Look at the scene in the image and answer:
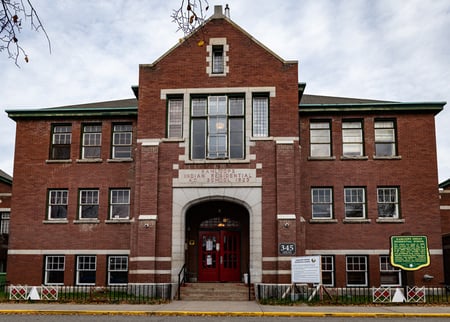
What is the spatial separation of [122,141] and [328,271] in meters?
12.5

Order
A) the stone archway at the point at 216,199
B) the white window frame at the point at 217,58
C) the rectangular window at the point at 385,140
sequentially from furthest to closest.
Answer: the rectangular window at the point at 385,140 → the white window frame at the point at 217,58 → the stone archway at the point at 216,199

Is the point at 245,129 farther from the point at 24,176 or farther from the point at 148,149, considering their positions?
the point at 24,176

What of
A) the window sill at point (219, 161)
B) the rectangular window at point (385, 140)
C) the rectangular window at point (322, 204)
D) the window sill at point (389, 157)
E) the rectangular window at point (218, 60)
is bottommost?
the rectangular window at point (322, 204)

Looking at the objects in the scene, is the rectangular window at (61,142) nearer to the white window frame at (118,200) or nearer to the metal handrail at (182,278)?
the white window frame at (118,200)

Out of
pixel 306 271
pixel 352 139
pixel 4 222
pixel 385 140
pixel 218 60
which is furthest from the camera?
pixel 4 222

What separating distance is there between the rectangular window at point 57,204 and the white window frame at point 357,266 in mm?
14558

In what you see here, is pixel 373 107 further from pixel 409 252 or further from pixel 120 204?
pixel 120 204

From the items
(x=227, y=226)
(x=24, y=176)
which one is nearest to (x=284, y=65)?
(x=227, y=226)

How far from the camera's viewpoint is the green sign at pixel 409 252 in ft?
70.0

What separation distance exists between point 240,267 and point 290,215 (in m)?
4.49

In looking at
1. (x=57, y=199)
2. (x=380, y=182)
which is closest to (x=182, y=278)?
(x=57, y=199)

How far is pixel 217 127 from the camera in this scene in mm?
25266

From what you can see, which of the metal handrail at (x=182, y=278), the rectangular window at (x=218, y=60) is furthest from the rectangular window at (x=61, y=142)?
the metal handrail at (x=182, y=278)

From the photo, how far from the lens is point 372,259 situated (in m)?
26.2
